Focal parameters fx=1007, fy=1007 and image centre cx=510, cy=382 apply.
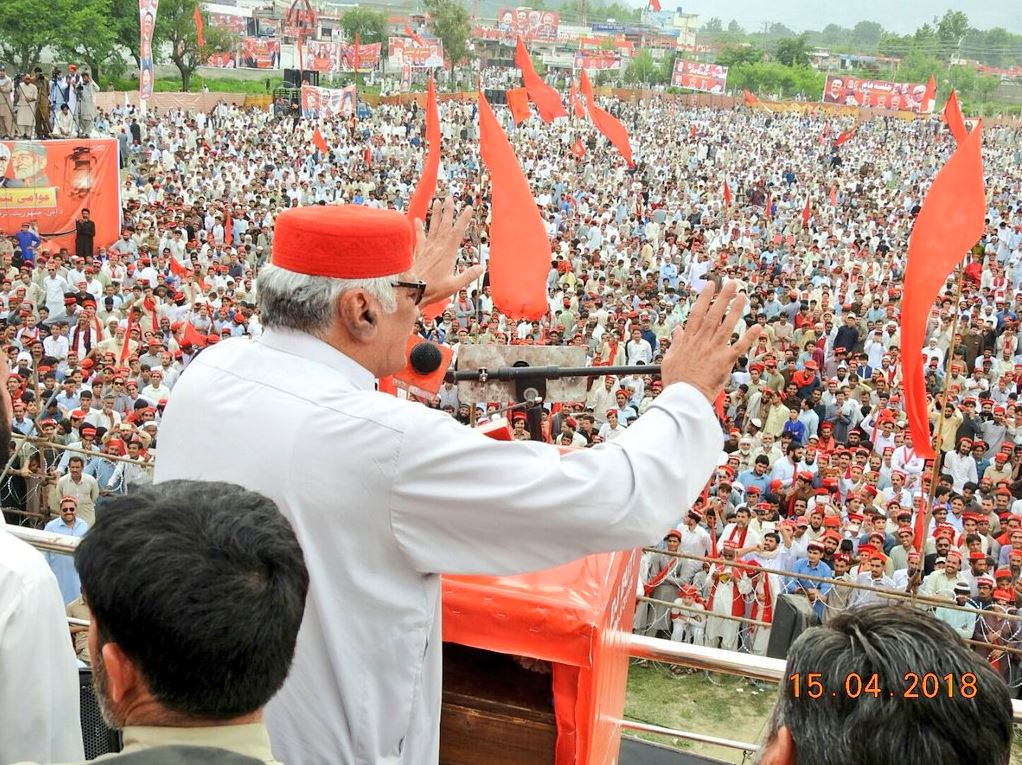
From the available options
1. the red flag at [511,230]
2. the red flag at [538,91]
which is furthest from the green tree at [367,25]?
the red flag at [511,230]

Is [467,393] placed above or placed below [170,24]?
below

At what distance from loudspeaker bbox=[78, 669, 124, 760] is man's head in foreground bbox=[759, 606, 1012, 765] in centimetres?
107

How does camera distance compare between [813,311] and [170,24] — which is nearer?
[813,311]

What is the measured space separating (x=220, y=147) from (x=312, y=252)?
887 inches

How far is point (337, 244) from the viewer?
53.7 inches

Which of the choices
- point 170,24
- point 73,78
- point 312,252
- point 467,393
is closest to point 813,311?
point 467,393

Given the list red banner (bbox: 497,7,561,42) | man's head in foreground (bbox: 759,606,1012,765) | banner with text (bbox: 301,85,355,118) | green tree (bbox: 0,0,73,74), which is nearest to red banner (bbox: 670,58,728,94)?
banner with text (bbox: 301,85,355,118)

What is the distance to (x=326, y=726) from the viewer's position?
1307 mm

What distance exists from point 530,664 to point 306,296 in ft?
2.31

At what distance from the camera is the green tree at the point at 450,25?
1809 inches

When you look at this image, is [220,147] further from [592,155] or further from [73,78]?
[592,155]

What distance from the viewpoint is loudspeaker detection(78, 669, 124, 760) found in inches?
61.1

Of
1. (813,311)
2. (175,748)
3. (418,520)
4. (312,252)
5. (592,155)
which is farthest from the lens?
(592,155)

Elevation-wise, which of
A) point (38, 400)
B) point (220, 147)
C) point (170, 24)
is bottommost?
point (38, 400)
